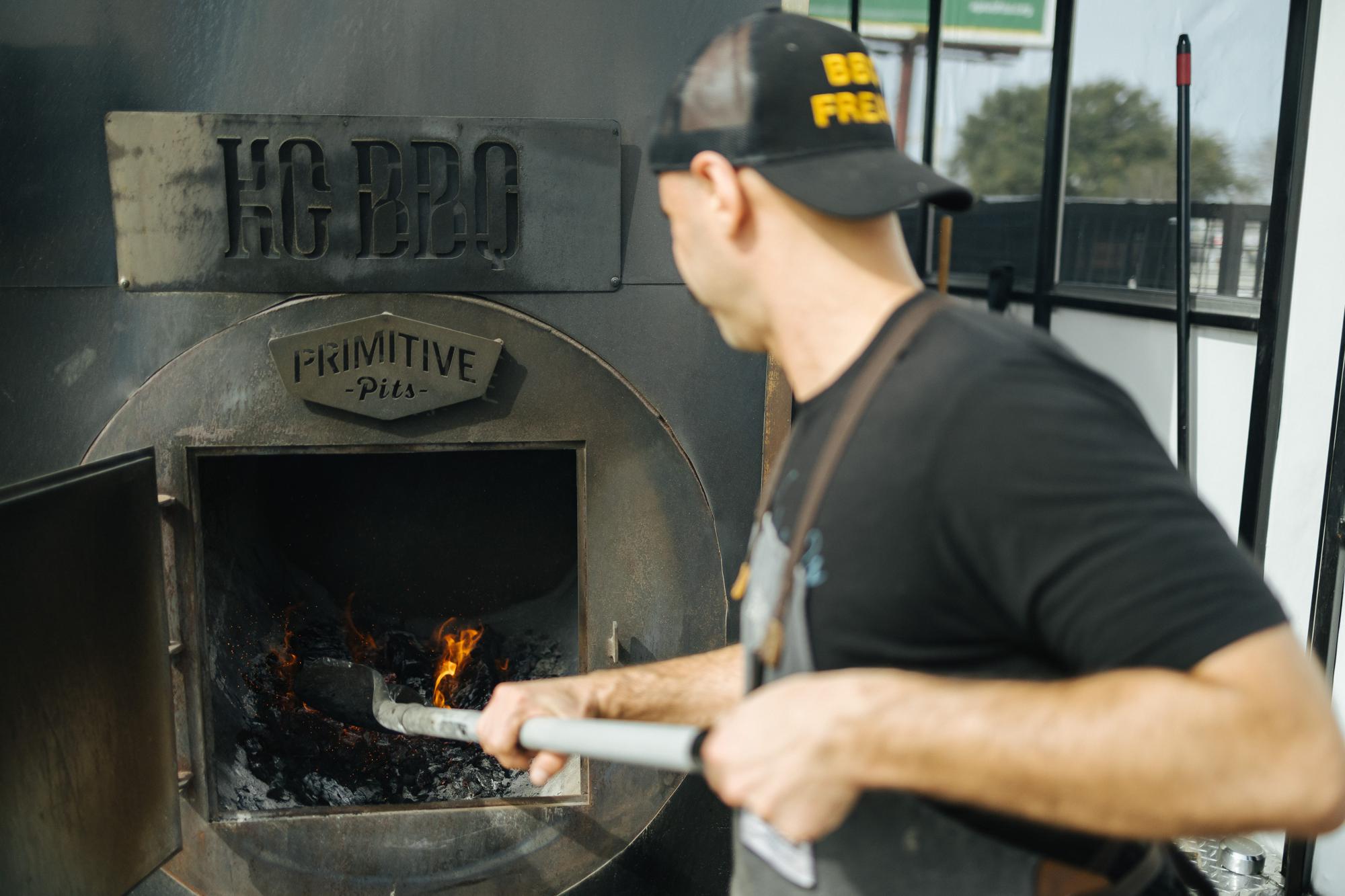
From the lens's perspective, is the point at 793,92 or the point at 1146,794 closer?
the point at 1146,794

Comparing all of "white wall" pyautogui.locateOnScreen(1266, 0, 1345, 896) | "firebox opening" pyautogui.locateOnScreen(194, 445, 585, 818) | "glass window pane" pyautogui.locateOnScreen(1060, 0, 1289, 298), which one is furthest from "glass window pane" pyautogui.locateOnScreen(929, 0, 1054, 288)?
"firebox opening" pyautogui.locateOnScreen(194, 445, 585, 818)

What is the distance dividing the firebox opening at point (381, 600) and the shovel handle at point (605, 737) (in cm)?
66

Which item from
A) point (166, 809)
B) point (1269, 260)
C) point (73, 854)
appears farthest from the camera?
point (1269, 260)

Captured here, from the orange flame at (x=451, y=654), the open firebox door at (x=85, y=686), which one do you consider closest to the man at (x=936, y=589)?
the open firebox door at (x=85, y=686)

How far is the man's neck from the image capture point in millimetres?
858

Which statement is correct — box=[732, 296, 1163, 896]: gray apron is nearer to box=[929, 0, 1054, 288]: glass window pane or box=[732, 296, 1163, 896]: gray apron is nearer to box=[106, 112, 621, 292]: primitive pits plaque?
box=[106, 112, 621, 292]: primitive pits plaque

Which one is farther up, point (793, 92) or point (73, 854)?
point (793, 92)

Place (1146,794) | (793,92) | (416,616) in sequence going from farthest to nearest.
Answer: (416,616) < (793,92) < (1146,794)

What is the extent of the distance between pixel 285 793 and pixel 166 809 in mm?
325

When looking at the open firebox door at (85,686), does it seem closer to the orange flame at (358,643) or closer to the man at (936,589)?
the orange flame at (358,643)

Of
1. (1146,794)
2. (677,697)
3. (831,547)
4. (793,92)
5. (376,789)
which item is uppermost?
(793,92)

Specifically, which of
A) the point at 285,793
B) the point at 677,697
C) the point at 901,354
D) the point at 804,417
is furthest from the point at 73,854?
the point at 901,354

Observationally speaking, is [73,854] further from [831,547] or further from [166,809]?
[831,547]

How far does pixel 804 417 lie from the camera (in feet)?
2.94
